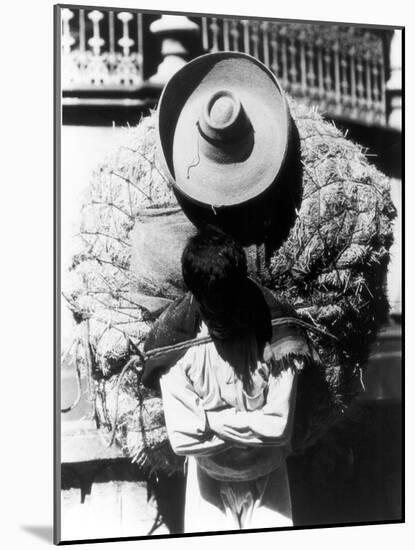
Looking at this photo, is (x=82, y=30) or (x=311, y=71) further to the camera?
(x=311, y=71)

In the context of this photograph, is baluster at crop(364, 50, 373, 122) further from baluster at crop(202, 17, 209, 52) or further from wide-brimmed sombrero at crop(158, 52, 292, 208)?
baluster at crop(202, 17, 209, 52)

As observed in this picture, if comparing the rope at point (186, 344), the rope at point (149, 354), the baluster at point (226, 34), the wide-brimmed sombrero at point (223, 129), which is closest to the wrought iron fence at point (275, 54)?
the baluster at point (226, 34)

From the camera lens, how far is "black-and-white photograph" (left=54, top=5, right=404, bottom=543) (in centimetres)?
727

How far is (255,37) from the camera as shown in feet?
25.0

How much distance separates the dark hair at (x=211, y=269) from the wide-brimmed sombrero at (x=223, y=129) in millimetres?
208

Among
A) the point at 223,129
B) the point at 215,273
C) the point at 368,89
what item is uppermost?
the point at 368,89

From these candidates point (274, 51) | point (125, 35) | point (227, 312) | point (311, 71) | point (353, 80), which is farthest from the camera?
point (353, 80)

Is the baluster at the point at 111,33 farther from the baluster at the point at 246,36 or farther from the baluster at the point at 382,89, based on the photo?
the baluster at the point at 382,89

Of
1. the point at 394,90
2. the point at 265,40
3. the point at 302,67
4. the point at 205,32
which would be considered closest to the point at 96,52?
the point at 205,32

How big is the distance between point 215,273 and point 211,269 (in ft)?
0.10

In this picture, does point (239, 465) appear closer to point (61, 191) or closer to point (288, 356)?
point (288, 356)

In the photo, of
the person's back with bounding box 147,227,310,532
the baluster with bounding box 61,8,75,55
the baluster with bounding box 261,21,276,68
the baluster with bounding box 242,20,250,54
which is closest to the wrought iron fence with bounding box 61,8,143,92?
the baluster with bounding box 61,8,75,55

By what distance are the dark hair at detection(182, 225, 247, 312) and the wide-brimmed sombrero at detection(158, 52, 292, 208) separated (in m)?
0.21

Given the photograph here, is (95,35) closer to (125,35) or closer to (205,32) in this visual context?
(125,35)
